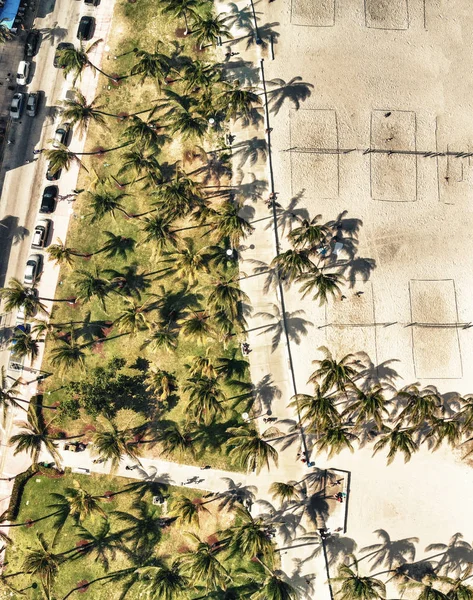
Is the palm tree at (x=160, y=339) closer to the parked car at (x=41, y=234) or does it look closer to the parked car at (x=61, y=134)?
the parked car at (x=41, y=234)

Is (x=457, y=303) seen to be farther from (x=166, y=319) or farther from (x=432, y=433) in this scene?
(x=166, y=319)

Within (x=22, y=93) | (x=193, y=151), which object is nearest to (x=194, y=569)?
(x=193, y=151)

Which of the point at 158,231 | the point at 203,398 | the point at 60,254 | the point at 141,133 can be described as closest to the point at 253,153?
the point at 141,133

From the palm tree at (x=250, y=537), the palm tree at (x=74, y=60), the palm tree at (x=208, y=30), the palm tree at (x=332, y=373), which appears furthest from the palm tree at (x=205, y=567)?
the palm tree at (x=208, y=30)

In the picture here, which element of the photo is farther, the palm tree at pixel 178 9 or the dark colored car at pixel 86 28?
the dark colored car at pixel 86 28

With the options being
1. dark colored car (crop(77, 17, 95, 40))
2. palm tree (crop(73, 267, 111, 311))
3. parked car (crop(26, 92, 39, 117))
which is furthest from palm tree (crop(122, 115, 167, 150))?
palm tree (crop(73, 267, 111, 311))

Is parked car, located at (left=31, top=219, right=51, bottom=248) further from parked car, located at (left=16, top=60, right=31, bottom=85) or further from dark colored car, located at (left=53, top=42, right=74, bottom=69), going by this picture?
dark colored car, located at (left=53, top=42, right=74, bottom=69)

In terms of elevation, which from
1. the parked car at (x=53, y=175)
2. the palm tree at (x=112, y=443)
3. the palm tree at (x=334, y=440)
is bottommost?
the palm tree at (x=112, y=443)
